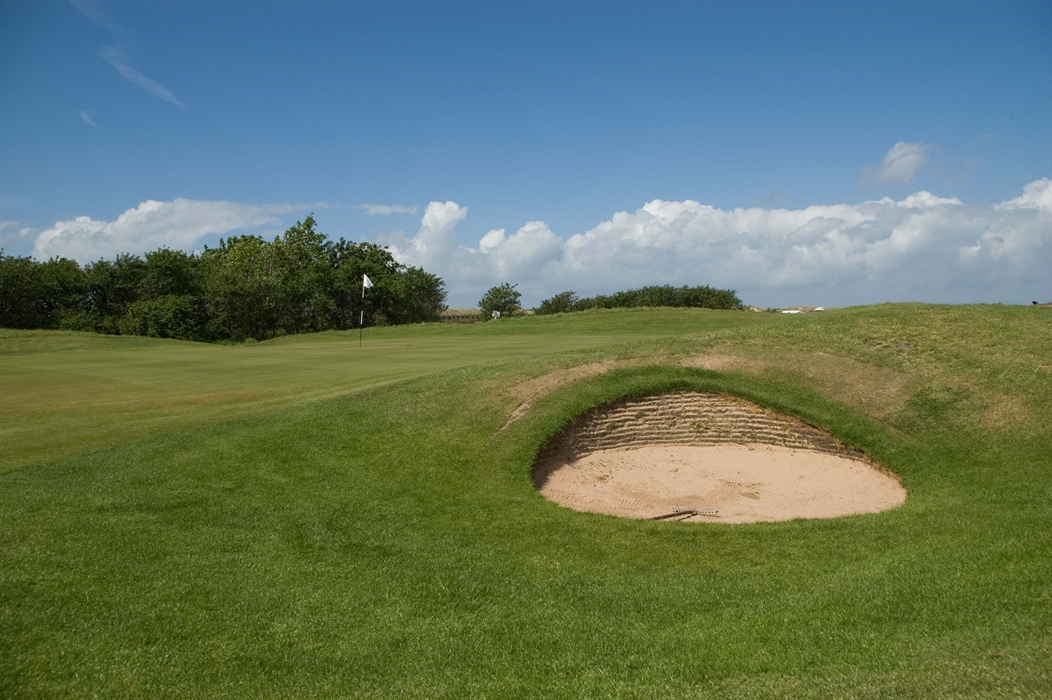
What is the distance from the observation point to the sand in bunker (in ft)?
40.2

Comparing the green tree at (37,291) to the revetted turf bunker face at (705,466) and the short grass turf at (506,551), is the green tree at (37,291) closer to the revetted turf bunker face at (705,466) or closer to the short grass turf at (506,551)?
the short grass turf at (506,551)

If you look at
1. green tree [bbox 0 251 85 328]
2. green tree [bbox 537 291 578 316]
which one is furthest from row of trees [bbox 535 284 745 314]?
green tree [bbox 0 251 85 328]

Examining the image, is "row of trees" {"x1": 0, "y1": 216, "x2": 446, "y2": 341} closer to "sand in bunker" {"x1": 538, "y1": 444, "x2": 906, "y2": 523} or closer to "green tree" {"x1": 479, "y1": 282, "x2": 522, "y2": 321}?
"green tree" {"x1": 479, "y1": 282, "x2": 522, "y2": 321}

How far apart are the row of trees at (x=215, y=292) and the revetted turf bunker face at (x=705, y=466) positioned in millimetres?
58287

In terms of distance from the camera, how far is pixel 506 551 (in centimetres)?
968

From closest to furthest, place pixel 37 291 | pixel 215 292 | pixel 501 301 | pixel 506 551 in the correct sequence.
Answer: pixel 506 551 < pixel 37 291 < pixel 215 292 < pixel 501 301

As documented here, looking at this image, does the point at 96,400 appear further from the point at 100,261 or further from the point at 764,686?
the point at 100,261

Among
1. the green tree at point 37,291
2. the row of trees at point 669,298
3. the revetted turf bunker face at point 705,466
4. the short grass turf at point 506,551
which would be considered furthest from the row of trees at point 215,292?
the revetted turf bunker face at point 705,466

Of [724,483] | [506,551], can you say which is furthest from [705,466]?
[506,551]

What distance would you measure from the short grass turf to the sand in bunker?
29.7 inches

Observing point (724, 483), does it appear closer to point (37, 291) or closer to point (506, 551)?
point (506, 551)

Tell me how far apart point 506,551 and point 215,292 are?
64.6 m

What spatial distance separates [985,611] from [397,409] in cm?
1064

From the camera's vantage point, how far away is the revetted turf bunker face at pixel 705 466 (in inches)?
487
